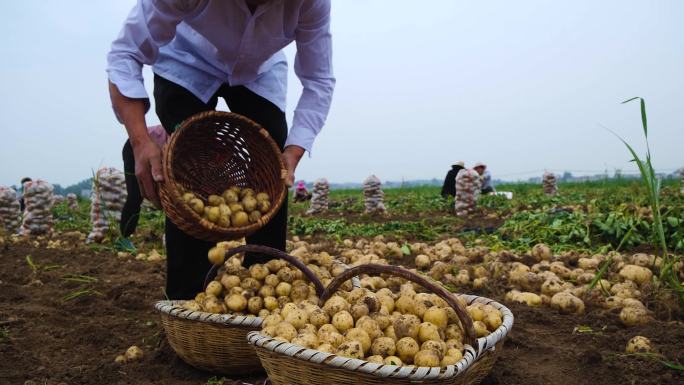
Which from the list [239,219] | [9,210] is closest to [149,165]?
[239,219]

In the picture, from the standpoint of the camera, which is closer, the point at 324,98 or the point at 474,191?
the point at 324,98

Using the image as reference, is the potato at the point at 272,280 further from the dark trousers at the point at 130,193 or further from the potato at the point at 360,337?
the dark trousers at the point at 130,193

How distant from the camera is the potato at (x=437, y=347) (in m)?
1.76

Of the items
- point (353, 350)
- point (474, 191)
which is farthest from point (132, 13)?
point (474, 191)

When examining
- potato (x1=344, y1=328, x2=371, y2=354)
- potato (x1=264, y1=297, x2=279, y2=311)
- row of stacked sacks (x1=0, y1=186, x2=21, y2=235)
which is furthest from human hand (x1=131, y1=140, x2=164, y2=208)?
row of stacked sacks (x1=0, y1=186, x2=21, y2=235)

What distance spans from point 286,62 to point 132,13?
956 mm

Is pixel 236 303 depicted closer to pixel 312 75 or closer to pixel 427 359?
pixel 427 359

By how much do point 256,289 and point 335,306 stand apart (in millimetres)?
598

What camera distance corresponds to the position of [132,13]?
2438mm

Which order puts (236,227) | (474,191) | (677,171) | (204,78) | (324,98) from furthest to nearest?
1. (677,171)
2. (474,191)
3. (324,98)
4. (204,78)
5. (236,227)

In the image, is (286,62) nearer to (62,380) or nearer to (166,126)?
(166,126)

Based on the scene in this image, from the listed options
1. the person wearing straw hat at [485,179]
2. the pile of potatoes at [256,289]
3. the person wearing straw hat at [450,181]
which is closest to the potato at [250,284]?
the pile of potatoes at [256,289]

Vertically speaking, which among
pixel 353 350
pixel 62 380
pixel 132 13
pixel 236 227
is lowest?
pixel 62 380

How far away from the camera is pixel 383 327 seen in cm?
201
